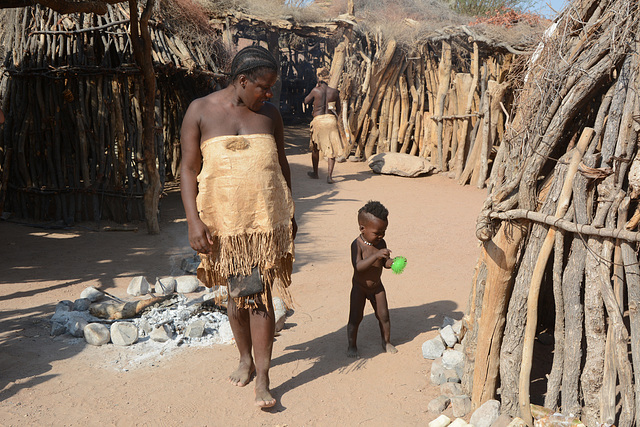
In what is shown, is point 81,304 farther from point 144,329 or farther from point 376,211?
point 376,211

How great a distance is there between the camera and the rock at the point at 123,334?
12.2ft

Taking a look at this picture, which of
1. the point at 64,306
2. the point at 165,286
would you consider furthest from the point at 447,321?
the point at 64,306

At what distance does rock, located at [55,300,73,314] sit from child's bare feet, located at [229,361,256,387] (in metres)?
1.72

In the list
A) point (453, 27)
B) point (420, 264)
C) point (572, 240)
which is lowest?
point (420, 264)

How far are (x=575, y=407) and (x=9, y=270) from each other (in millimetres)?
4934

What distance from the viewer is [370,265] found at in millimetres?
3461

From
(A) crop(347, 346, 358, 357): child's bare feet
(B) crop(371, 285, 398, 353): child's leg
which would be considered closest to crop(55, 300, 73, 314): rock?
(A) crop(347, 346, 358, 357): child's bare feet

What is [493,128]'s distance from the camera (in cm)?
941

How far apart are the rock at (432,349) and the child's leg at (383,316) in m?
0.20

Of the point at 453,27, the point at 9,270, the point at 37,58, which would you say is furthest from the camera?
the point at 453,27

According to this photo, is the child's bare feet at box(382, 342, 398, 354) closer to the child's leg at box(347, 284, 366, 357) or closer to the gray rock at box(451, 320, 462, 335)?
the child's leg at box(347, 284, 366, 357)

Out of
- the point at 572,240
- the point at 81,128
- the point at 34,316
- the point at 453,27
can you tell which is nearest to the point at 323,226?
the point at 81,128

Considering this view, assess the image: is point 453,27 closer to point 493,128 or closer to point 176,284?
point 493,128

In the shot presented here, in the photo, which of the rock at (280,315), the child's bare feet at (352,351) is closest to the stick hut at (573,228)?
the child's bare feet at (352,351)
